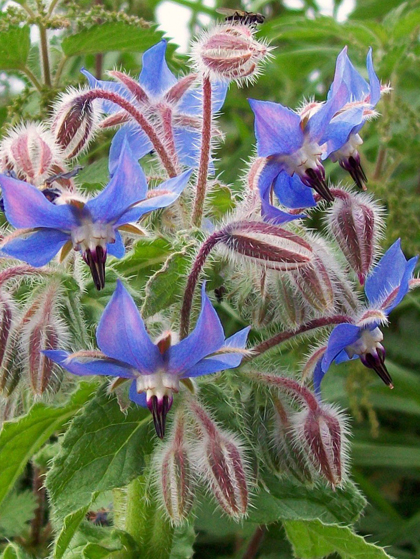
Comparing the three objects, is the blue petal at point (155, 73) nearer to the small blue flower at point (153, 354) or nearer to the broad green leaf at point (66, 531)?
the small blue flower at point (153, 354)

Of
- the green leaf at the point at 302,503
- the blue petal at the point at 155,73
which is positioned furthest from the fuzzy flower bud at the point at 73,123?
the green leaf at the point at 302,503

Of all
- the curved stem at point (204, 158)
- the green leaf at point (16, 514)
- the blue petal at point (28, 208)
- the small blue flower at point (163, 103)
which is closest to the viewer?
the blue petal at point (28, 208)

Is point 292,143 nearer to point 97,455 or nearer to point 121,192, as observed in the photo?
point 121,192

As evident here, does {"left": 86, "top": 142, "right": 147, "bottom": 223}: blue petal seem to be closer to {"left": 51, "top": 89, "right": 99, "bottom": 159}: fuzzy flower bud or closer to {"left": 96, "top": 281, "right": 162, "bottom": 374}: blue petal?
{"left": 96, "top": 281, "right": 162, "bottom": 374}: blue petal

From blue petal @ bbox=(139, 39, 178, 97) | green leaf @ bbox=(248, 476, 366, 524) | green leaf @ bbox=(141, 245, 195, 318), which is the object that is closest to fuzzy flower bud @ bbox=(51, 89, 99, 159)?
blue petal @ bbox=(139, 39, 178, 97)

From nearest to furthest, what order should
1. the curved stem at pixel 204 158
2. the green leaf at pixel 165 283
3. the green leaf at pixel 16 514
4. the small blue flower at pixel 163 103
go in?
1. the green leaf at pixel 165 283
2. the curved stem at pixel 204 158
3. the small blue flower at pixel 163 103
4. the green leaf at pixel 16 514

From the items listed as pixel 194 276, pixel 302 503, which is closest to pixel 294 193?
pixel 194 276
